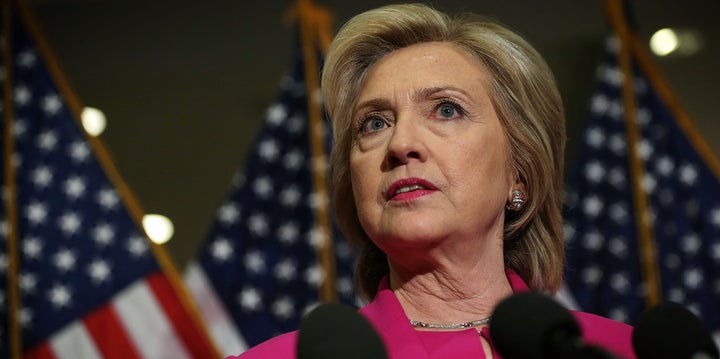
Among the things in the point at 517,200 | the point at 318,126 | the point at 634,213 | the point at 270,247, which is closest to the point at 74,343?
the point at 270,247

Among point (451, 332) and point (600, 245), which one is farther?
point (600, 245)

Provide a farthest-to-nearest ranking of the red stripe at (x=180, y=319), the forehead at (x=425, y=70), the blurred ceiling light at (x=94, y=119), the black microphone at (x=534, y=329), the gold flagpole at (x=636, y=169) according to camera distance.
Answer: the blurred ceiling light at (x=94, y=119) < the gold flagpole at (x=636, y=169) < the red stripe at (x=180, y=319) < the forehead at (x=425, y=70) < the black microphone at (x=534, y=329)

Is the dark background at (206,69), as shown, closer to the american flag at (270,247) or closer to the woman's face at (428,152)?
the american flag at (270,247)

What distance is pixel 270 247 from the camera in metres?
3.94

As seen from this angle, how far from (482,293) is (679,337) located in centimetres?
66

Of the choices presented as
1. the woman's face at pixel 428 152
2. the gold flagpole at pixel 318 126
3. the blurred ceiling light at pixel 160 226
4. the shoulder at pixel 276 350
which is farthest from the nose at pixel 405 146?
the blurred ceiling light at pixel 160 226

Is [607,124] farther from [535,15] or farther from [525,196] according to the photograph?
[525,196]

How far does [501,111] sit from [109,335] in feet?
7.91

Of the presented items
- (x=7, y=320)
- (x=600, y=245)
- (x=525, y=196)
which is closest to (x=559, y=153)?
(x=525, y=196)

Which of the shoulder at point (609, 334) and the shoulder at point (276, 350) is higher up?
the shoulder at point (276, 350)

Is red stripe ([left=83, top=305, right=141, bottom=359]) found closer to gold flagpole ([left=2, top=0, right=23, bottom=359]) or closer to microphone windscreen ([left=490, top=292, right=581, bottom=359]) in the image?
gold flagpole ([left=2, top=0, right=23, bottom=359])

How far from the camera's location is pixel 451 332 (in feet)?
5.37

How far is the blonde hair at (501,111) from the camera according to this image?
1846 mm

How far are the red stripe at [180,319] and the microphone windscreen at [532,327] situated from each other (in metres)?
2.80
